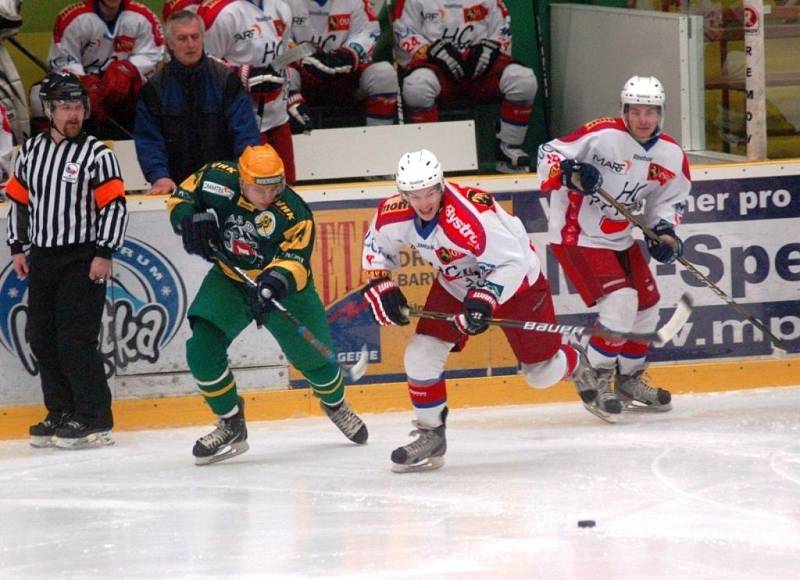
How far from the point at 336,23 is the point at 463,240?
8.36ft

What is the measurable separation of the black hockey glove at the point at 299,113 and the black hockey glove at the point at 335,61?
222 millimetres

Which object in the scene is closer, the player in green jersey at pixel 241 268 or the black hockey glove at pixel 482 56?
the player in green jersey at pixel 241 268

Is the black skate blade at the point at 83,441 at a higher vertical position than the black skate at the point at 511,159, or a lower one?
lower

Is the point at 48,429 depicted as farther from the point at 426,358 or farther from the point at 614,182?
the point at 614,182

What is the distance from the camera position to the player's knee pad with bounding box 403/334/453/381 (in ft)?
15.5

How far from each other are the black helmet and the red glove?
4.93ft

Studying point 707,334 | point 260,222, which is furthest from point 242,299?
point 707,334

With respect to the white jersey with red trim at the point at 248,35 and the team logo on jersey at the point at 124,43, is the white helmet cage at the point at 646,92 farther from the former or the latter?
the team logo on jersey at the point at 124,43

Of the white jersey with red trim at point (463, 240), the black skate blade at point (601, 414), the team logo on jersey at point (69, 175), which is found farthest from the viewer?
the black skate blade at point (601, 414)

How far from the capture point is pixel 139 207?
17.8ft

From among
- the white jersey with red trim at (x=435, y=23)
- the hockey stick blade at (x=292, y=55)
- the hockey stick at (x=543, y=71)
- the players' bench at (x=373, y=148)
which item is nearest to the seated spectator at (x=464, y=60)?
the white jersey with red trim at (x=435, y=23)

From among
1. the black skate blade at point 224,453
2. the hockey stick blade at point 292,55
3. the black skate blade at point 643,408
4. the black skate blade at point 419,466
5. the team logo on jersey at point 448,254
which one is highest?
the hockey stick blade at point 292,55

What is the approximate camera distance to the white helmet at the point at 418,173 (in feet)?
14.6

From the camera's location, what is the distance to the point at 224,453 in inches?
195
